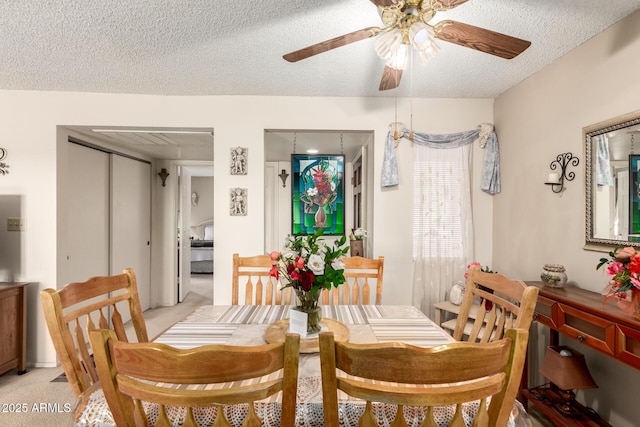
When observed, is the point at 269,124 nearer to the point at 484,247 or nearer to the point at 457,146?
the point at 457,146

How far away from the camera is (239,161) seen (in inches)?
108

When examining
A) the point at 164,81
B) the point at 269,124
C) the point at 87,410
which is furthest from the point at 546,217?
the point at 164,81

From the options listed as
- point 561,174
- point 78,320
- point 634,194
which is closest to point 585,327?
point 634,194

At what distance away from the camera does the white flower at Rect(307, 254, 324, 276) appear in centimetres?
118

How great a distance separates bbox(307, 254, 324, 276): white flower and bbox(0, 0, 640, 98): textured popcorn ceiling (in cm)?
126

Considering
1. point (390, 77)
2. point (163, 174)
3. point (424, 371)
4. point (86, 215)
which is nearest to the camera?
point (424, 371)

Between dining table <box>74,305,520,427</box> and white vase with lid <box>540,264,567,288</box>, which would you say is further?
white vase with lid <box>540,264,567,288</box>

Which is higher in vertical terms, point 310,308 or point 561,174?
point 561,174

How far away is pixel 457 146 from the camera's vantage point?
274 centimetres

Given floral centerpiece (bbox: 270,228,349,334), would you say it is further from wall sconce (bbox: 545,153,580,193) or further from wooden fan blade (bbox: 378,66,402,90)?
wall sconce (bbox: 545,153,580,193)

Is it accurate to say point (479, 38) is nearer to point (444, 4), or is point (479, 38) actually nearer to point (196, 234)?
point (444, 4)

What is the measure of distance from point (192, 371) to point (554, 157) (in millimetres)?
2524

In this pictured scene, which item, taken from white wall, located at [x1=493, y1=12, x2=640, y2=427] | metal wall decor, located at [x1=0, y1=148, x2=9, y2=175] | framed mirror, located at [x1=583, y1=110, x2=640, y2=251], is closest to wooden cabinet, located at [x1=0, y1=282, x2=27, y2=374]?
metal wall decor, located at [x1=0, y1=148, x2=9, y2=175]

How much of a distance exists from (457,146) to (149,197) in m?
4.07
